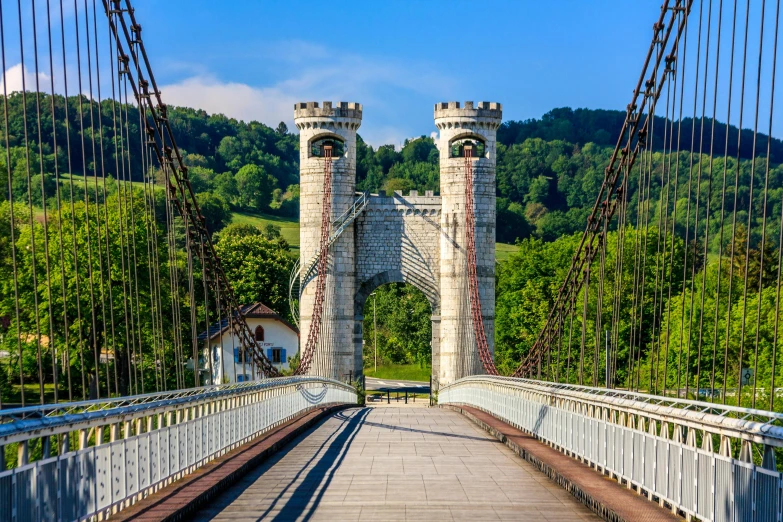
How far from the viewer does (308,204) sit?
176 feet

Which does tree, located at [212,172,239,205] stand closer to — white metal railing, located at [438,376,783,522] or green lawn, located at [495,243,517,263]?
green lawn, located at [495,243,517,263]

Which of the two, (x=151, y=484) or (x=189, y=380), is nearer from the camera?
(x=151, y=484)

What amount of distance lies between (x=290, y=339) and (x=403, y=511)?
197 feet

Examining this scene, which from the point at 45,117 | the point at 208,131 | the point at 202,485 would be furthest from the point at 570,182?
the point at 202,485

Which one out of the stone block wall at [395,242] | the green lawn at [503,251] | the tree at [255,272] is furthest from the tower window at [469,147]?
the green lawn at [503,251]

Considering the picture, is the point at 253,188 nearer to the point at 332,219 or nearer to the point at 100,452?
the point at 332,219

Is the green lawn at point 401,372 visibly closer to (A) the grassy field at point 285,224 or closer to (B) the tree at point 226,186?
(A) the grassy field at point 285,224

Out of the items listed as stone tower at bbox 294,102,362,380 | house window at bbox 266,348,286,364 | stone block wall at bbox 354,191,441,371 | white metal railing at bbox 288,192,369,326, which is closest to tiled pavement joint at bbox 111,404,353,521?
stone tower at bbox 294,102,362,380

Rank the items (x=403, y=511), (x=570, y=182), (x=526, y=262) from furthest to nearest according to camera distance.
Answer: (x=570, y=182), (x=526, y=262), (x=403, y=511)

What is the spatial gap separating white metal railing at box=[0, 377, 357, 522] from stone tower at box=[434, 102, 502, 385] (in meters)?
36.9

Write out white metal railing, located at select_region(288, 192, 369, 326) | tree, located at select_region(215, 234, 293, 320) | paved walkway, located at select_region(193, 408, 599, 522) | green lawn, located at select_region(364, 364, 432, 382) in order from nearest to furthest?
paved walkway, located at select_region(193, 408, 599, 522) → white metal railing, located at select_region(288, 192, 369, 326) → tree, located at select_region(215, 234, 293, 320) → green lawn, located at select_region(364, 364, 432, 382)

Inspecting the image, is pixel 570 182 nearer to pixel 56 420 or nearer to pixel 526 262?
pixel 526 262

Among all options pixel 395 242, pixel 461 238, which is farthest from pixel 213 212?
pixel 461 238

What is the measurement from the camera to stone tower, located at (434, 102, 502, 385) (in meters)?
52.5
